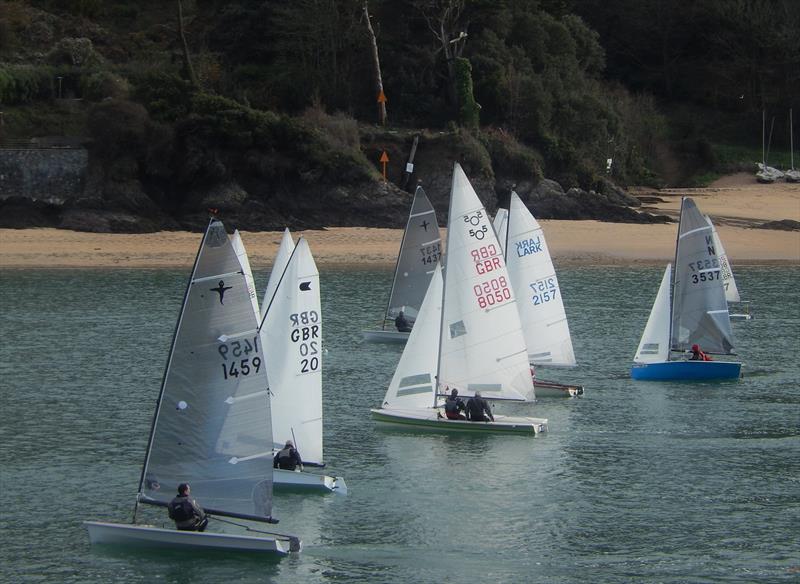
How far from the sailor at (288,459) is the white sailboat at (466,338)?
17.6 feet

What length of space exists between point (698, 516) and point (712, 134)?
2516 inches

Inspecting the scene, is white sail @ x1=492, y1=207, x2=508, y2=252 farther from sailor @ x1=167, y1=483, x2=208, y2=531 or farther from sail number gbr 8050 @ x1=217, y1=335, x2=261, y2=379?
sailor @ x1=167, y1=483, x2=208, y2=531

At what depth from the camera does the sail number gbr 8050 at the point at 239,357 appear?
2036cm

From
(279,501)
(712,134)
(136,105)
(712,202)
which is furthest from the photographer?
(712,134)

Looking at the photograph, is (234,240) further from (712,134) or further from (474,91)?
(712,134)

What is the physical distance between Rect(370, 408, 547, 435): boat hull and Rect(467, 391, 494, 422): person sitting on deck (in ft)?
0.48

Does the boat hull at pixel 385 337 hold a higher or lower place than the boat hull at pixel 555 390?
higher

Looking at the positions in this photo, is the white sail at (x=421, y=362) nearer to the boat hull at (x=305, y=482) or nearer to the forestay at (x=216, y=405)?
the boat hull at (x=305, y=482)

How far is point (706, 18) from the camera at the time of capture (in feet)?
283

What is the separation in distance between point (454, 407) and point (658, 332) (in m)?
9.81

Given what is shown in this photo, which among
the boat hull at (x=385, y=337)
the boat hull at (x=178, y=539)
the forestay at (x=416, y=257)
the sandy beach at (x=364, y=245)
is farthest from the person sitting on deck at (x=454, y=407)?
the sandy beach at (x=364, y=245)

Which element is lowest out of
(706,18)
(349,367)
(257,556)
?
(257,556)

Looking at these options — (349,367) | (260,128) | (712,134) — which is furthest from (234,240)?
(712,134)

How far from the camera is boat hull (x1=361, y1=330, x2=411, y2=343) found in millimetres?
42312
